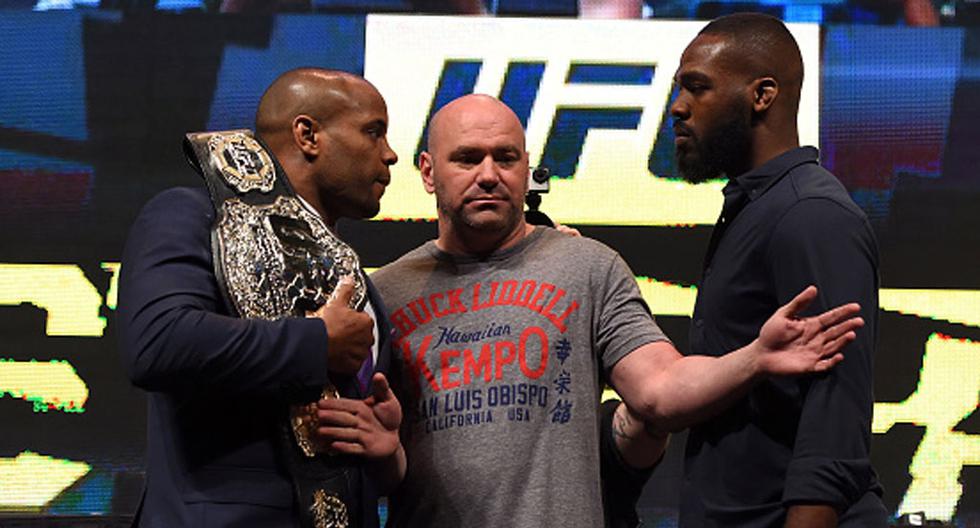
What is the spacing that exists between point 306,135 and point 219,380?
23.3 inches

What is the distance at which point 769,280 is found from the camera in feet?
7.45

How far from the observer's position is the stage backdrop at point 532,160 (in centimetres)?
400

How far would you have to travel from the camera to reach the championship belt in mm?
2064

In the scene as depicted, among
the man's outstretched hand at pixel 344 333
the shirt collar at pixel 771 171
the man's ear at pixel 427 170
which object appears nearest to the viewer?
the man's outstretched hand at pixel 344 333

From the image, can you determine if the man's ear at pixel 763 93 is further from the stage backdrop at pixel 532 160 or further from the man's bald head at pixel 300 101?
the stage backdrop at pixel 532 160

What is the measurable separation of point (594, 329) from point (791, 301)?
1.70ft

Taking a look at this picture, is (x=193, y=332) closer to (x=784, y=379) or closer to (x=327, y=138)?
(x=327, y=138)

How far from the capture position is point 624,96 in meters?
4.21

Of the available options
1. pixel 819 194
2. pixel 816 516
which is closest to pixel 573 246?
pixel 819 194

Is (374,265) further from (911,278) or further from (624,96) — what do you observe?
(911,278)

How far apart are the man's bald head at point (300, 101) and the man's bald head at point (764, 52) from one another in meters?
0.69

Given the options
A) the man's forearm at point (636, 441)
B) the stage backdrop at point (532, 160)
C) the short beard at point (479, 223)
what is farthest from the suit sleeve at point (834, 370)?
the stage backdrop at point (532, 160)

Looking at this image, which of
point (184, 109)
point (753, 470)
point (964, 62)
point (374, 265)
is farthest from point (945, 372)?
point (184, 109)

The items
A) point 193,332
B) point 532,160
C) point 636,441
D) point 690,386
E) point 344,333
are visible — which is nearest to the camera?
point 193,332
